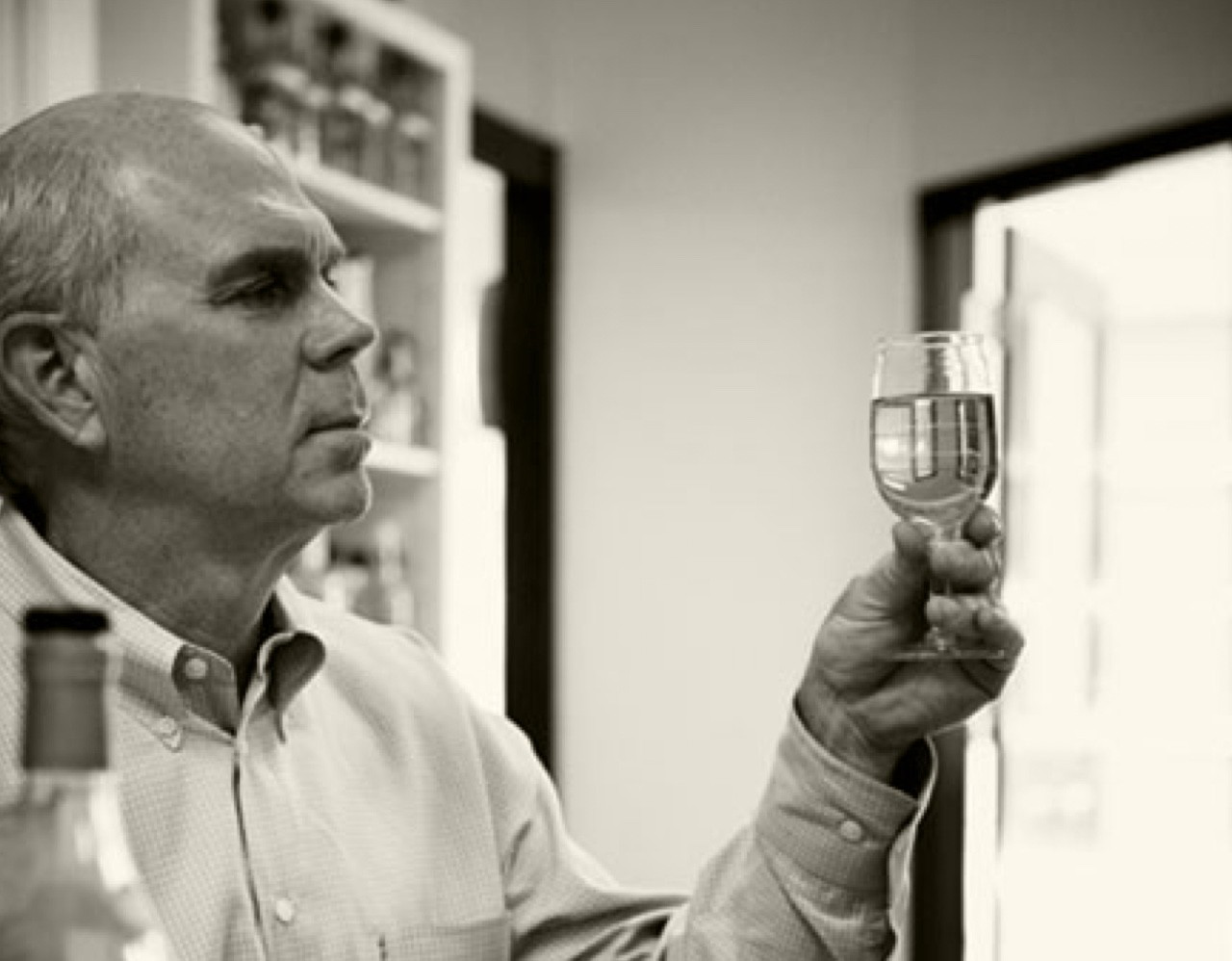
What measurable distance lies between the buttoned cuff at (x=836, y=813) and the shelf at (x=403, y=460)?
203 centimetres

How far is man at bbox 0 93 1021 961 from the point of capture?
1217 mm

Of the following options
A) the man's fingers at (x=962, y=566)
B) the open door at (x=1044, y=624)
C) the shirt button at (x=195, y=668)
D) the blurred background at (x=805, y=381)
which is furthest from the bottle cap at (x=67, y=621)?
the open door at (x=1044, y=624)

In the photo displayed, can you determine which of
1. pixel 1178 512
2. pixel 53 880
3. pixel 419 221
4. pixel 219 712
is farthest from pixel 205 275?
pixel 1178 512

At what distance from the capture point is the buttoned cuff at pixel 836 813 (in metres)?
1.19

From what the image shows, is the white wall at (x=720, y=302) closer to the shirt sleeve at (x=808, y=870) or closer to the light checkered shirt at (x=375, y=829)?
the light checkered shirt at (x=375, y=829)

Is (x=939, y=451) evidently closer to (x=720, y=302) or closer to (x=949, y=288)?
(x=949, y=288)

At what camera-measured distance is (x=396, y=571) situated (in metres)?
3.32

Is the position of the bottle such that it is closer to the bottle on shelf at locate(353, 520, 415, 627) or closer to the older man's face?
the older man's face

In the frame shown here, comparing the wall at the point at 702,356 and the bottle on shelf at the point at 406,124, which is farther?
the wall at the point at 702,356

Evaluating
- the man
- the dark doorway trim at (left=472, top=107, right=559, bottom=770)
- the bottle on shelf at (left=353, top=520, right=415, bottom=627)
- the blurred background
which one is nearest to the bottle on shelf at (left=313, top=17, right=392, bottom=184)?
the bottle on shelf at (left=353, top=520, right=415, bottom=627)

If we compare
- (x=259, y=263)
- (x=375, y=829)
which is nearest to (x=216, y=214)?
(x=259, y=263)

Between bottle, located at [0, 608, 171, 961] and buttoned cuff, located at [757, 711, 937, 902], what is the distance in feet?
2.30

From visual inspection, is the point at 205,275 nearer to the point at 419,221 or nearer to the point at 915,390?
the point at 915,390

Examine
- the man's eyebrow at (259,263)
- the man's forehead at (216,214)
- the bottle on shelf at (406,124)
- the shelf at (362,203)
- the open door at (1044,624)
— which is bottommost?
the open door at (1044,624)
